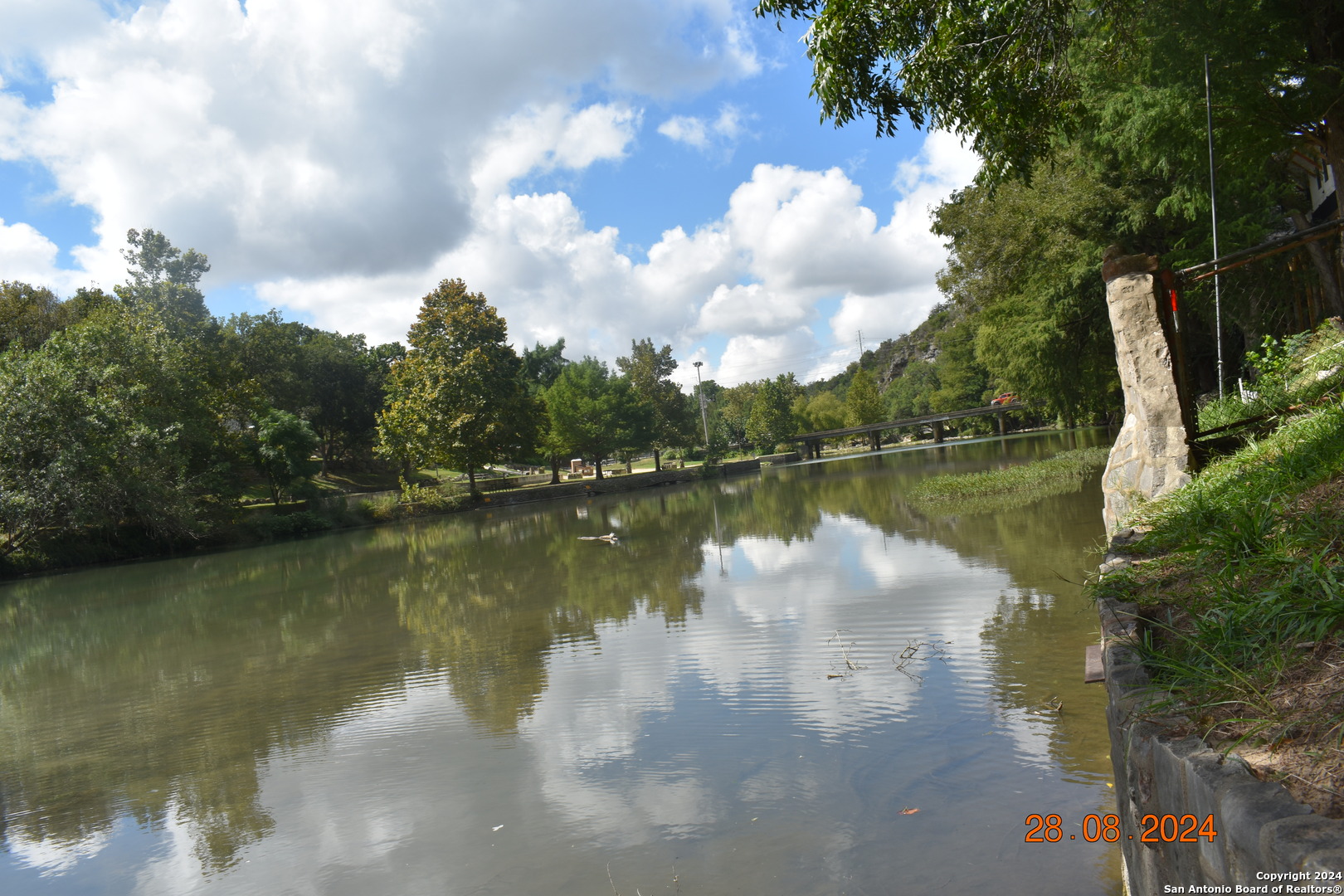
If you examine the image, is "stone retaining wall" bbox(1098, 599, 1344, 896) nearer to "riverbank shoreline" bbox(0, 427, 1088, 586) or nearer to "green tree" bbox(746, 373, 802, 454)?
"riverbank shoreline" bbox(0, 427, 1088, 586)

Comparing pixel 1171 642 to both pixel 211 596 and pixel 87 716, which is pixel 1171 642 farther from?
pixel 211 596

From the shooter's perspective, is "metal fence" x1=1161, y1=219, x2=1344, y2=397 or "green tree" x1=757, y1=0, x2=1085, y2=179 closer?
"green tree" x1=757, y1=0, x2=1085, y2=179

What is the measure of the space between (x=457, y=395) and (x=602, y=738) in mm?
37523

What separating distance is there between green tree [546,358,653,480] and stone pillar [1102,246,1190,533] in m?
45.1

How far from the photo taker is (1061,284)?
851 inches

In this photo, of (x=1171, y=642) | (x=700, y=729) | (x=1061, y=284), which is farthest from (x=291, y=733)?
(x=1061, y=284)

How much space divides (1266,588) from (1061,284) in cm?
2101

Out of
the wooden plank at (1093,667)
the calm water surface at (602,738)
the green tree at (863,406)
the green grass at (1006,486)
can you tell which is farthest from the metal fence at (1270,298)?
→ the green tree at (863,406)

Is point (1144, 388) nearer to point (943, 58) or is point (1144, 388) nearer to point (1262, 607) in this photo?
point (943, 58)

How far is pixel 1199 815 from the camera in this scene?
2.01 meters

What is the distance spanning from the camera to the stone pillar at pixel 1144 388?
7.23 meters

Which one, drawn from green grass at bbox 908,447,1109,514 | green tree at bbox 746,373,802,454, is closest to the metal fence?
green grass at bbox 908,447,1109,514

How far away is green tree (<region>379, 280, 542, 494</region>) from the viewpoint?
4100 centimetres

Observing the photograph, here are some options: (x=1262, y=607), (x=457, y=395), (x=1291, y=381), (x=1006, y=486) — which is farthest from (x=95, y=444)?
(x=1262, y=607)
